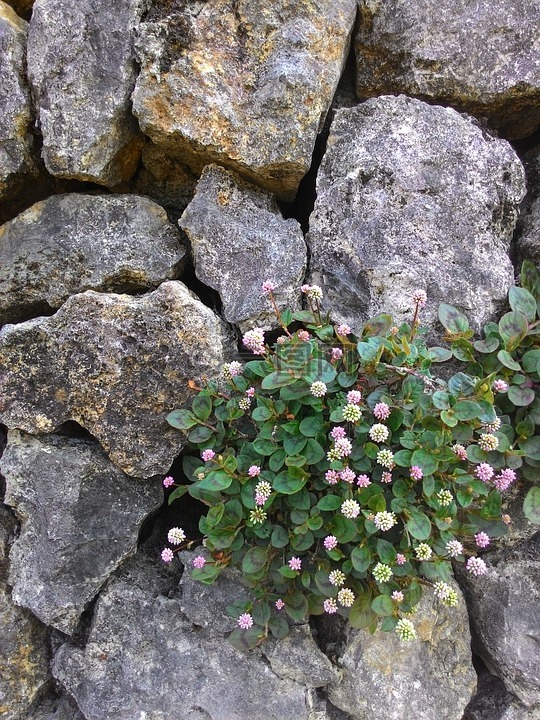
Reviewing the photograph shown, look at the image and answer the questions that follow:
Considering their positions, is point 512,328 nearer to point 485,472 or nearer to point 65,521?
point 485,472

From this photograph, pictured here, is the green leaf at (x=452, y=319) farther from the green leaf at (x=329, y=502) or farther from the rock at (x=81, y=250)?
the rock at (x=81, y=250)

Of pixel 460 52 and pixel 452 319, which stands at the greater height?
pixel 460 52

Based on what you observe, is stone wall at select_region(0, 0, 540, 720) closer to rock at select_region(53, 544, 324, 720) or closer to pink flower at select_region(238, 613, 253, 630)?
rock at select_region(53, 544, 324, 720)

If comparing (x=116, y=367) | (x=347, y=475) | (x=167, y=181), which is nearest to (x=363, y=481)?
(x=347, y=475)

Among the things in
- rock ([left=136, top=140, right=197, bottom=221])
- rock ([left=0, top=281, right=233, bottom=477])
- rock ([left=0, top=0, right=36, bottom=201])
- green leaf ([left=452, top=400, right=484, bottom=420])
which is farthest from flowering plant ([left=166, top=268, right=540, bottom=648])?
rock ([left=0, top=0, right=36, bottom=201])

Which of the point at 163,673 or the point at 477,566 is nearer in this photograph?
the point at 477,566

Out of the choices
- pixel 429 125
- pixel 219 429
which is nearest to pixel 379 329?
pixel 219 429
